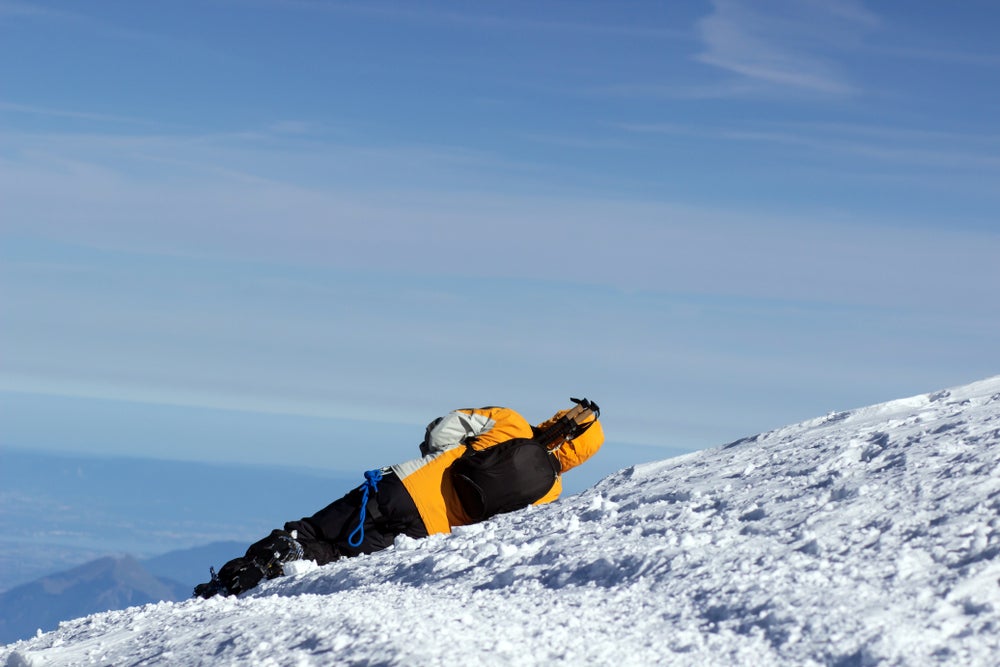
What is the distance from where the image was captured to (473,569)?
18.4ft

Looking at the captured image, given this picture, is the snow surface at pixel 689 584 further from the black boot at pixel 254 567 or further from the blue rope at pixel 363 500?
the blue rope at pixel 363 500

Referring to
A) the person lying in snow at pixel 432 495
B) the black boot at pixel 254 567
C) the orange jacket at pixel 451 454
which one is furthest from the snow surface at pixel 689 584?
the orange jacket at pixel 451 454

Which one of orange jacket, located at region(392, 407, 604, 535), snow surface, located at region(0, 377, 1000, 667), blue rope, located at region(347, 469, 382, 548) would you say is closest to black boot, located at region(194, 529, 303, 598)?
snow surface, located at region(0, 377, 1000, 667)

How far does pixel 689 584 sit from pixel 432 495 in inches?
124

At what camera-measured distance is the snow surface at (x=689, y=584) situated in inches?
154

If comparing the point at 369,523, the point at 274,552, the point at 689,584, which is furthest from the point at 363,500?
the point at 689,584

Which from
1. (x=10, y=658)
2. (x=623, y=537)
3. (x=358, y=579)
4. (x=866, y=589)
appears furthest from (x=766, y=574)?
(x=10, y=658)

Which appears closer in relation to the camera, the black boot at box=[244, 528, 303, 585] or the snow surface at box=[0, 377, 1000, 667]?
the snow surface at box=[0, 377, 1000, 667]

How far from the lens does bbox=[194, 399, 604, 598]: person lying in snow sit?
22.7 ft

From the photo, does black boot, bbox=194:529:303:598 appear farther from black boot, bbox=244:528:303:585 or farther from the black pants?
the black pants

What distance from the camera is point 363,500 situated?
7230 millimetres

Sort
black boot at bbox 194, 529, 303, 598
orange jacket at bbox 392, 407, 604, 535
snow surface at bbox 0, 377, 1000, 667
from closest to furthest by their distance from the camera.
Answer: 1. snow surface at bbox 0, 377, 1000, 667
2. black boot at bbox 194, 529, 303, 598
3. orange jacket at bbox 392, 407, 604, 535

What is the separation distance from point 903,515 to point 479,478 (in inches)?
129

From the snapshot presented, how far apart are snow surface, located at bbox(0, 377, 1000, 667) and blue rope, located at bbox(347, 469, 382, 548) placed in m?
0.38
